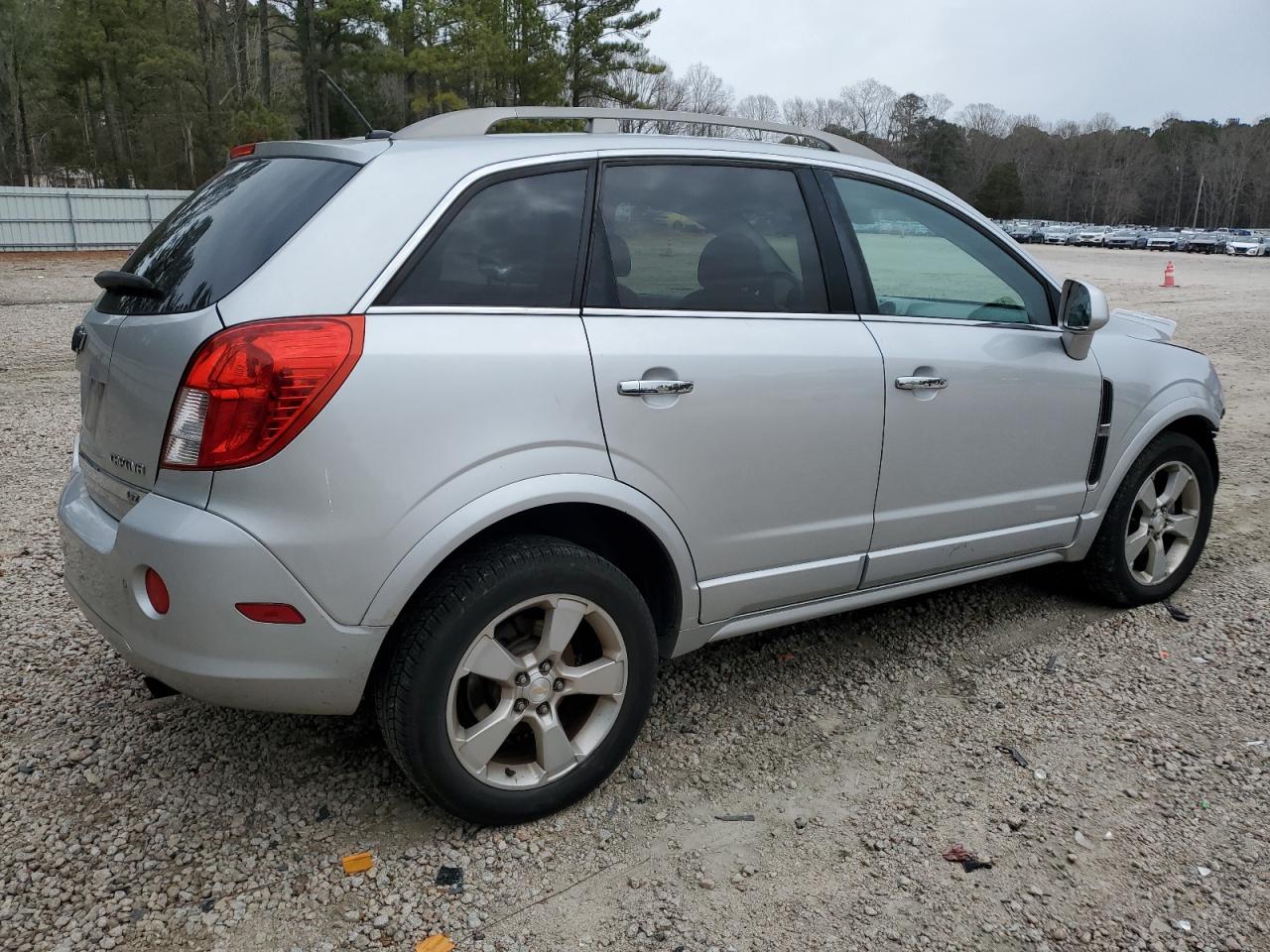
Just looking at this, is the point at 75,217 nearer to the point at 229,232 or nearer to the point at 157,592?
the point at 229,232

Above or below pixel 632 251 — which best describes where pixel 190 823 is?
below

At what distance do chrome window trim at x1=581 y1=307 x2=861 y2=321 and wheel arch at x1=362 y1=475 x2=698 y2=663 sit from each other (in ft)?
1.54

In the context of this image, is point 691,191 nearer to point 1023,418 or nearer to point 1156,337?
point 1023,418

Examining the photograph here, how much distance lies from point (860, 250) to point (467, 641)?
6.11ft

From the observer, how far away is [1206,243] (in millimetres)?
61125

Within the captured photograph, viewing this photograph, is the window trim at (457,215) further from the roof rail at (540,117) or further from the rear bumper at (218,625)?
the rear bumper at (218,625)

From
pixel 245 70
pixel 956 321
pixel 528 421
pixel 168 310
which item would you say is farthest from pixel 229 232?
pixel 245 70

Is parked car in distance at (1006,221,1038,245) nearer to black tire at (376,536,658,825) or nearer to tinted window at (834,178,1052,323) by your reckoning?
tinted window at (834,178,1052,323)

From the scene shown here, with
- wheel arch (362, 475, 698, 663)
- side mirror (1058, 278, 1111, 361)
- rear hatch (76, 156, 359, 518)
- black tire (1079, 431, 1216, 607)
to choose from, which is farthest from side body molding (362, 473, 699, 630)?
black tire (1079, 431, 1216, 607)

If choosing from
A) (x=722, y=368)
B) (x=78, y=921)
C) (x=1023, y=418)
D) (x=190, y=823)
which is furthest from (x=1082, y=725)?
(x=78, y=921)

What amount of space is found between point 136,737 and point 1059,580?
12.3ft

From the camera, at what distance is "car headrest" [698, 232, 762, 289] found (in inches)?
121

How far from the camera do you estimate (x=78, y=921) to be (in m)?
2.41

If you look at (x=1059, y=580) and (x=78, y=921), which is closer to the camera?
(x=78, y=921)
